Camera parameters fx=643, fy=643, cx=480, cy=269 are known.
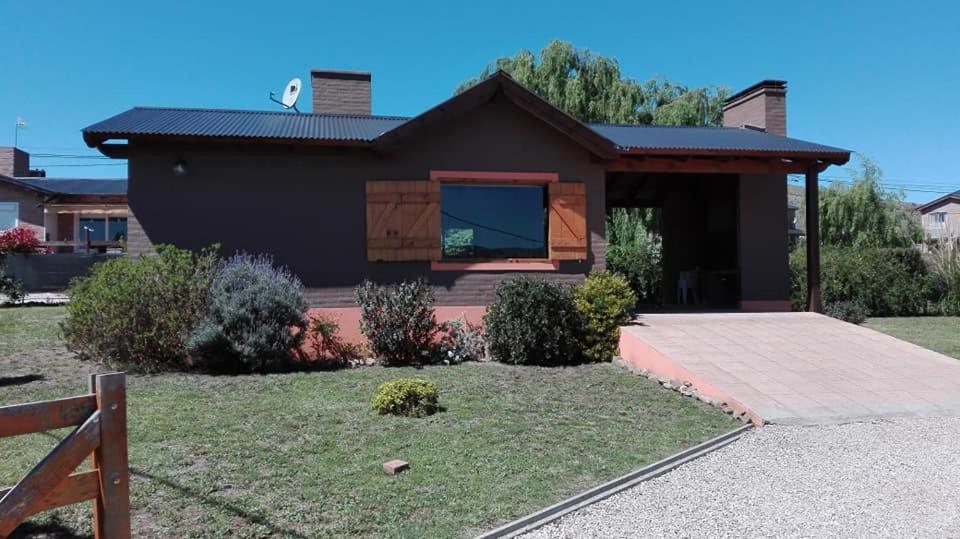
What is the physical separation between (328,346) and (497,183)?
419 centimetres

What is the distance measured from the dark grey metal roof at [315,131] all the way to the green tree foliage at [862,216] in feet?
49.6

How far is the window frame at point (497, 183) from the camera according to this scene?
11.4 metres

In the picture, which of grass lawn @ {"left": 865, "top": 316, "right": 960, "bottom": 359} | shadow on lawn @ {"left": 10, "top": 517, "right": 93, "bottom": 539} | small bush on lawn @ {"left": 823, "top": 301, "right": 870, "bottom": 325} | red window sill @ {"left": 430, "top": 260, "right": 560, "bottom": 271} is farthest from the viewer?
small bush on lawn @ {"left": 823, "top": 301, "right": 870, "bottom": 325}

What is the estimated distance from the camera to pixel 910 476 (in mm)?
5363

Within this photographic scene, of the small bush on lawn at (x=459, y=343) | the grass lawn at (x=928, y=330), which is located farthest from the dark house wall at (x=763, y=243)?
the small bush on lawn at (x=459, y=343)

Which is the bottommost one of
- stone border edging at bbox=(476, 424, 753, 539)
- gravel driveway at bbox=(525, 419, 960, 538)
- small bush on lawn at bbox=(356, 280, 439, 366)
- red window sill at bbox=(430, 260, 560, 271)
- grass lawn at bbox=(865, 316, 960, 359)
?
gravel driveway at bbox=(525, 419, 960, 538)

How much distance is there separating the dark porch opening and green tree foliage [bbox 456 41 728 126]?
6.60 m

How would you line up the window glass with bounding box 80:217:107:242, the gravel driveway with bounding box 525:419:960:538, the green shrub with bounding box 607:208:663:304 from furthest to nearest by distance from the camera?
the window glass with bounding box 80:217:107:242
the green shrub with bounding box 607:208:663:304
the gravel driveway with bounding box 525:419:960:538

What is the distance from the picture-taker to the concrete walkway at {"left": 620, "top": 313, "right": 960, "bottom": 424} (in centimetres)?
738

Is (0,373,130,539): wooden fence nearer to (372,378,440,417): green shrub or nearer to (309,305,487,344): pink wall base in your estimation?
(372,378,440,417): green shrub

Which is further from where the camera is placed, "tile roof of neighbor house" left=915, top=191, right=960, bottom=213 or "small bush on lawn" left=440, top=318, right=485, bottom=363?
"tile roof of neighbor house" left=915, top=191, right=960, bottom=213

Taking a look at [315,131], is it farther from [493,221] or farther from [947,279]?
[947,279]

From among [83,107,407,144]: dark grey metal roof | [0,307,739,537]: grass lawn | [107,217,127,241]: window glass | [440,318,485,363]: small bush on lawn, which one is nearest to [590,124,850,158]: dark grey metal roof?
[440,318,485,363]: small bush on lawn

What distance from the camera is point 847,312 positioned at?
48.4 ft
